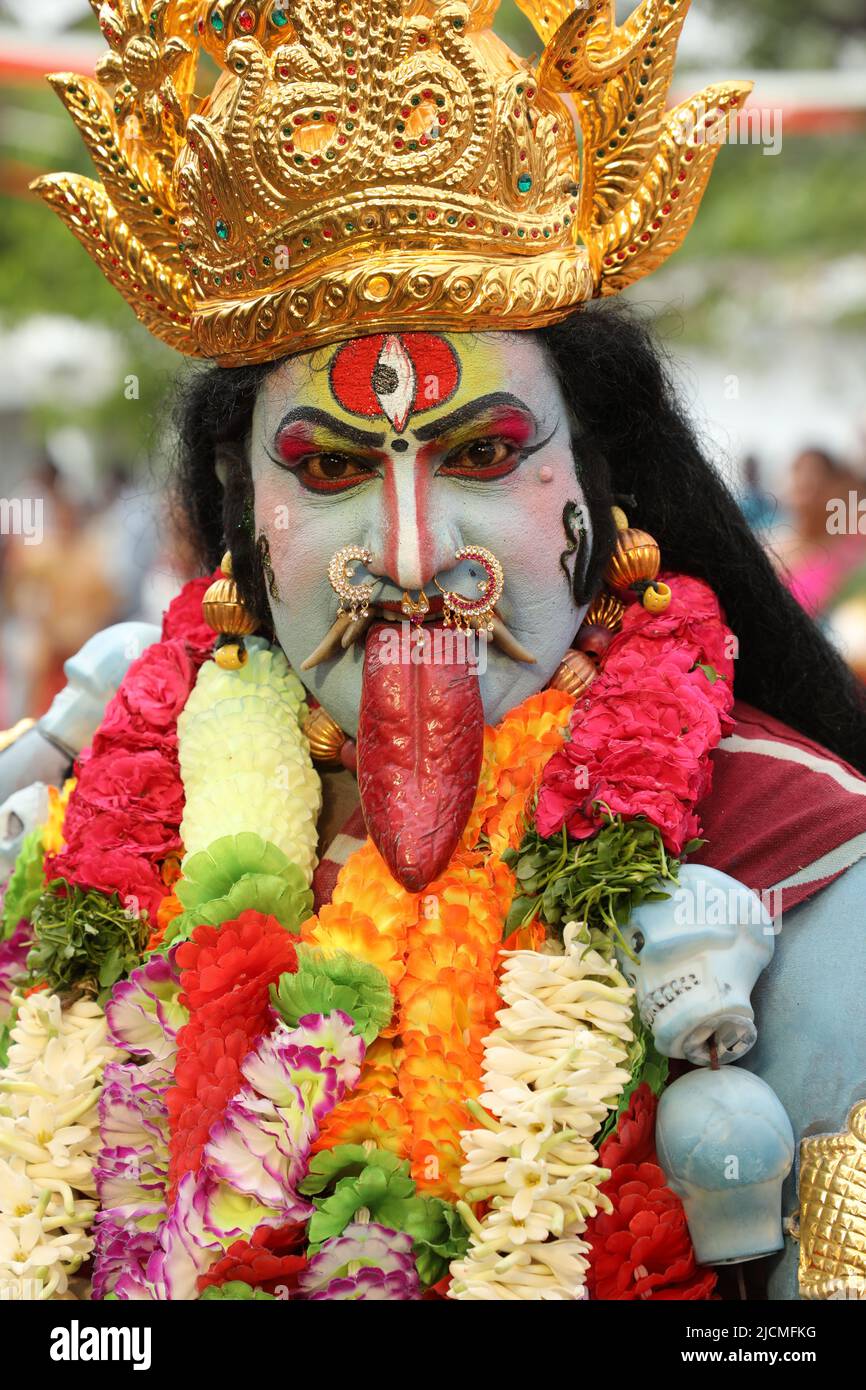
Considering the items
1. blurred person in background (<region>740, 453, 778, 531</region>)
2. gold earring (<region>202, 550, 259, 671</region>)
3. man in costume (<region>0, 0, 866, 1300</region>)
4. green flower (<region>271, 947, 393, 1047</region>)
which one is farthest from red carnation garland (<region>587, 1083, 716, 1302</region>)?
blurred person in background (<region>740, 453, 778, 531</region>)

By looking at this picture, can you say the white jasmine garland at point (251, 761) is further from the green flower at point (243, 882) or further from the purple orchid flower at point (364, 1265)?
the purple orchid flower at point (364, 1265)

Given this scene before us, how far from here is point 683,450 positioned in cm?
314

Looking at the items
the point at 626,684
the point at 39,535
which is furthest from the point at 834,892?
the point at 39,535

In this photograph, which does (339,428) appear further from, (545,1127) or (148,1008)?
(545,1127)

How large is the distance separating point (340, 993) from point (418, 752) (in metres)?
0.40

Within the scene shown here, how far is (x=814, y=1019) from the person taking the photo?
8.39 ft

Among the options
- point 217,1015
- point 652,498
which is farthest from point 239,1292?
point 652,498

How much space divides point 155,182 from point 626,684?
1210mm

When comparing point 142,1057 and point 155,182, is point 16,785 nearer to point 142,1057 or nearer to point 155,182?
point 142,1057

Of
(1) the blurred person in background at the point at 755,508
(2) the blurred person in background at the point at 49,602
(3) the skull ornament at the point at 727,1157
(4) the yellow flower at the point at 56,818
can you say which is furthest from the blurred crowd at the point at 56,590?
(3) the skull ornament at the point at 727,1157

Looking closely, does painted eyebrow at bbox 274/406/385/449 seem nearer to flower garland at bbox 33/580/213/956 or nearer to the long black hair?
the long black hair

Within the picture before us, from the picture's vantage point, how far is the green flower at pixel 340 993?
2.66 meters

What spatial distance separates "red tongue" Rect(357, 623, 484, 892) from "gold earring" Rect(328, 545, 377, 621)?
68 mm

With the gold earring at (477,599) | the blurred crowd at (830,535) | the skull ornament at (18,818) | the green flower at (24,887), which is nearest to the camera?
the gold earring at (477,599)
